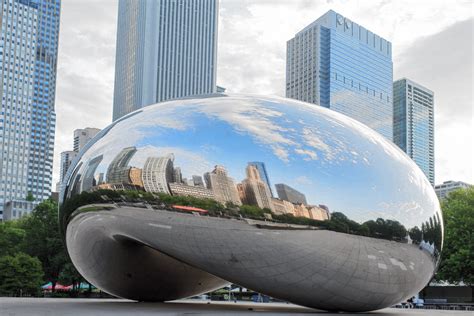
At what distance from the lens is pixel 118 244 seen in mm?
16891

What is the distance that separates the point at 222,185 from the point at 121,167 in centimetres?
273

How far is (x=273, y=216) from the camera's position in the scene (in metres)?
13.5

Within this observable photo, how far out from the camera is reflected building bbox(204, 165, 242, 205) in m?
13.6

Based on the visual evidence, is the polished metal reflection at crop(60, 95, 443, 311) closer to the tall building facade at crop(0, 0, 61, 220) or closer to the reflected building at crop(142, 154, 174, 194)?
the reflected building at crop(142, 154, 174, 194)

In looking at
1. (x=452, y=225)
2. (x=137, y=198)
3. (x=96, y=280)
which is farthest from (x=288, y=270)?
(x=452, y=225)

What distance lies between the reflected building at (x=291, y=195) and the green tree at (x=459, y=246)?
29036 mm

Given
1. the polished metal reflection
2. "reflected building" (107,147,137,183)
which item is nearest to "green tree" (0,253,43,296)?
the polished metal reflection

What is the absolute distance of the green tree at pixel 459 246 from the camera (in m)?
39.3

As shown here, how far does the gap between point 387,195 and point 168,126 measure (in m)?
5.46

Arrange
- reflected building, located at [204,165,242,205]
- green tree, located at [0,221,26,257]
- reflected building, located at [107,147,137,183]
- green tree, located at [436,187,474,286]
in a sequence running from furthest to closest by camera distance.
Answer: green tree, located at [0,221,26,257], green tree, located at [436,187,474,286], reflected building, located at [107,147,137,183], reflected building, located at [204,165,242,205]

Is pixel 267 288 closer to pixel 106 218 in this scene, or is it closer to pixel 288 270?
pixel 288 270

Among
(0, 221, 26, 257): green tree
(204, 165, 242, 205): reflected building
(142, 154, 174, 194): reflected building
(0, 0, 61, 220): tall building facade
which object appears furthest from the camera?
(0, 0, 61, 220): tall building facade

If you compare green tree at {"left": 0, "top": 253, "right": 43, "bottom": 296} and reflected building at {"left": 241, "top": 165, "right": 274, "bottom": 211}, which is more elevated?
reflected building at {"left": 241, "top": 165, "right": 274, "bottom": 211}

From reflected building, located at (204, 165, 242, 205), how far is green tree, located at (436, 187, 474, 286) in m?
29.7
